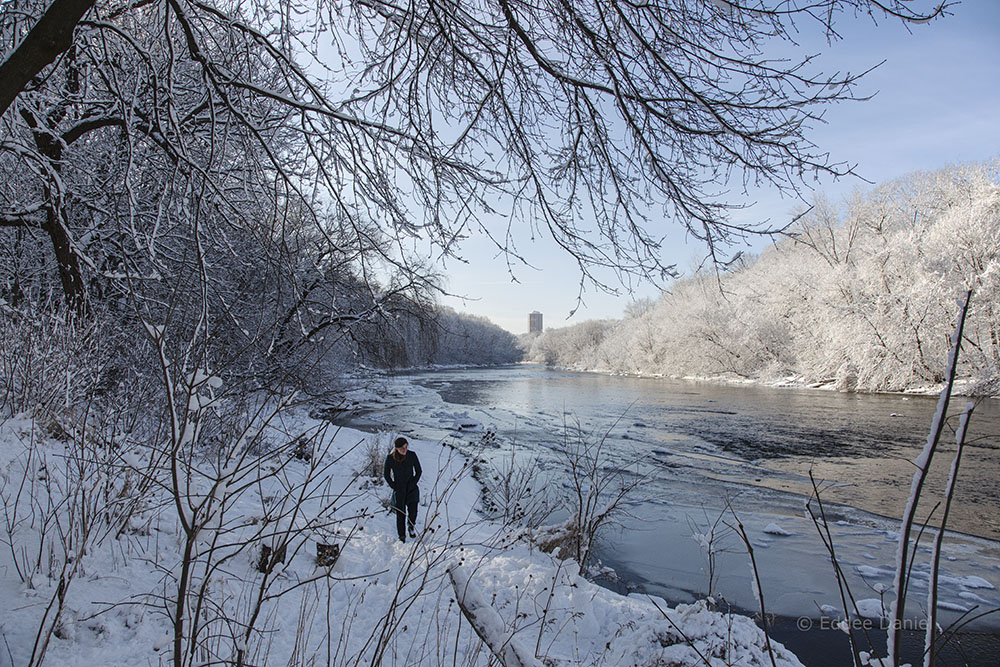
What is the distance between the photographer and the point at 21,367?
5609 millimetres

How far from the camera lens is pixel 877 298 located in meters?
25.6

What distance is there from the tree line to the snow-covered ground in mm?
9967

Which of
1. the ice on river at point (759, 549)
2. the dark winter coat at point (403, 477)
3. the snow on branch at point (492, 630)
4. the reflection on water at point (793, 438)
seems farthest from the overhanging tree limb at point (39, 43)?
the dark winter coat at point (403, 477)

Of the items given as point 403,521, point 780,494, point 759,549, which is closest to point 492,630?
point 403,521

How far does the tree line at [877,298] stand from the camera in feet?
71.0

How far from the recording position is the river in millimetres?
5934

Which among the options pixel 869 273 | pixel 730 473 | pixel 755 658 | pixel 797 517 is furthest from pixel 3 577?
pixel 869 273

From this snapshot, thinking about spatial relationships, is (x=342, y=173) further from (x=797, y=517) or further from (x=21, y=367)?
(x=797, y=517)

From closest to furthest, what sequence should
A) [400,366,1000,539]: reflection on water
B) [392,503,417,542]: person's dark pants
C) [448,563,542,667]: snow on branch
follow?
[448,563,542,667]: snow on branch < [392,503,417,542]: person's dark pants < [400,366,1000,539]: reflection on water

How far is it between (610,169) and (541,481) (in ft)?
27.3

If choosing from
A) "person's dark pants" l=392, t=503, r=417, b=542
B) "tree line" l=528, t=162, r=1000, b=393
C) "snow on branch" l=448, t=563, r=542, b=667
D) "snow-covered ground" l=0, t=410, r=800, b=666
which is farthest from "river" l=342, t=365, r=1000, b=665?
"tree line" l=528, t=162, r=1000, b=393

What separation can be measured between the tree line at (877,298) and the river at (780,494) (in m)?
3.67

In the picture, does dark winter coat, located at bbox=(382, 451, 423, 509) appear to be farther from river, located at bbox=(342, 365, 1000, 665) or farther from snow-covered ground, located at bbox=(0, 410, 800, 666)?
river, located at bbox=(342, 365, 1000, 665)

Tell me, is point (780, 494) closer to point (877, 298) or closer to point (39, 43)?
point (39, 43)
